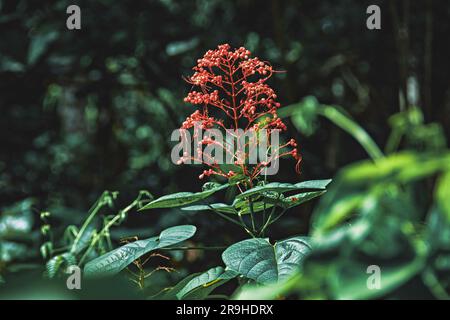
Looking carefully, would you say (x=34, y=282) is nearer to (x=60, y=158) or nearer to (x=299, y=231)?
(x=299, y=231)

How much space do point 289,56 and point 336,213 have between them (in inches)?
76.0

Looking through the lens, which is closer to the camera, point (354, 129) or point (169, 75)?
point (354, 129)

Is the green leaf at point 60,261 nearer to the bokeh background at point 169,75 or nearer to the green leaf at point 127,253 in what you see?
the green leaf at point 127,253

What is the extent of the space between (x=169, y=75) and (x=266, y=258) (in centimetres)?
143

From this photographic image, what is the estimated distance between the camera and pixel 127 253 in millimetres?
601

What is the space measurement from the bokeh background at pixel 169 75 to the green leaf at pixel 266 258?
2.99ft

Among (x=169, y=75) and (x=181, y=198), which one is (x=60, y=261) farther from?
(x=169, y=75)

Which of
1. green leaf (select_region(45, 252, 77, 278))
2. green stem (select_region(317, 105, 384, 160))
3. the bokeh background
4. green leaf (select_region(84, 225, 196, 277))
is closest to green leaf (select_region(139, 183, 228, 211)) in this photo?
green leaf (select_region(84, 225, 196, 277))

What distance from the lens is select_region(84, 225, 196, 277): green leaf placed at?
57cm

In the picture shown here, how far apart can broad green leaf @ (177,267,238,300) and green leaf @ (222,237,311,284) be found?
3 centimetres

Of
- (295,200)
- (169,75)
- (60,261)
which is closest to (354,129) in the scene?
(295,200)

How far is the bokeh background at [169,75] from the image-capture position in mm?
1771

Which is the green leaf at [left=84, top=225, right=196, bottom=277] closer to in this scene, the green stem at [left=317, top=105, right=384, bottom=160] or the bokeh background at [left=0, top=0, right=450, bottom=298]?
the green stem at [left=317, top=105, right=384, bottom=160]
